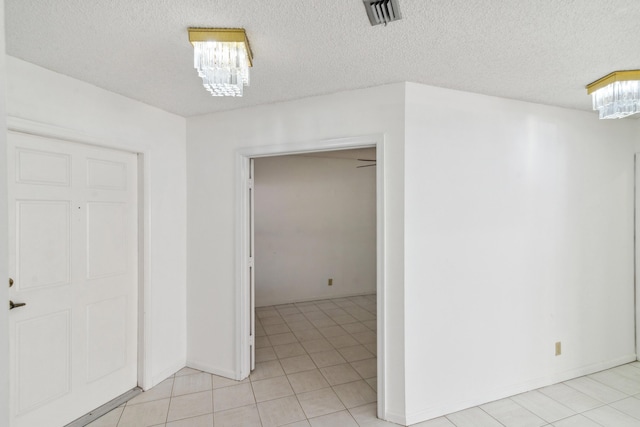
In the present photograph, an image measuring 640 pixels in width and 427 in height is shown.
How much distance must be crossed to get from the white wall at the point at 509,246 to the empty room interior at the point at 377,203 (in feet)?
0.06

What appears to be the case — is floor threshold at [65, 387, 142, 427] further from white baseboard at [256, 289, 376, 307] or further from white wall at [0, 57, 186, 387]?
white baseboard at [256, 289, 376, 307]

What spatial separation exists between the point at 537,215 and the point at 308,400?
7.82ft

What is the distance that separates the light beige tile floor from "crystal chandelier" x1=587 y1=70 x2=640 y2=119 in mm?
2140

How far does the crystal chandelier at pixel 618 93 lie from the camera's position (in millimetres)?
1946

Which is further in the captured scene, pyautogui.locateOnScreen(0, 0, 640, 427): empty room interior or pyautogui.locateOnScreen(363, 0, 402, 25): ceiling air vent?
pyautogui.locateOnScreen(0, 0, 640, 427): empty room interior

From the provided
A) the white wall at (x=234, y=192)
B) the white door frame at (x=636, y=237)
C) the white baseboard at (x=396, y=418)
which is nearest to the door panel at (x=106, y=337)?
the white wall at (x=234, y=192)

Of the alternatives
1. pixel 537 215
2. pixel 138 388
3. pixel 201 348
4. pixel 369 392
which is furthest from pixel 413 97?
pixel 138 388

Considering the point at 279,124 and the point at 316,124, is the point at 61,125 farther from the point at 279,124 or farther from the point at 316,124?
the point at 316,124

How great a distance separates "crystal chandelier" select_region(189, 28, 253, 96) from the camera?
58.9 inches

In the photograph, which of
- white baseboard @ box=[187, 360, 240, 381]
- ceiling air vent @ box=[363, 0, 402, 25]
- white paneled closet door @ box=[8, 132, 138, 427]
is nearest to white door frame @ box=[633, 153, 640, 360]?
ceiling air vent @ box=[363, 0, 402, 25]

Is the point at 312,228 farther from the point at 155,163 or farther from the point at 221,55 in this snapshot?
the point at 221,55

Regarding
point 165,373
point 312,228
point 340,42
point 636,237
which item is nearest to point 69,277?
Answer: point 165,373

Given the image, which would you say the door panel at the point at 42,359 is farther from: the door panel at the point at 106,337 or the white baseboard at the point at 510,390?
the white baseboard at the point at 510,390

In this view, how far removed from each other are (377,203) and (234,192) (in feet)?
4.14
